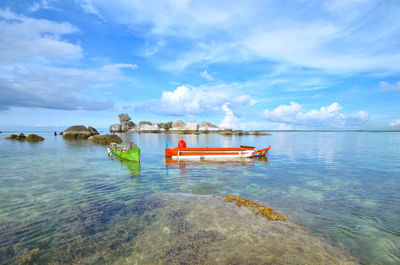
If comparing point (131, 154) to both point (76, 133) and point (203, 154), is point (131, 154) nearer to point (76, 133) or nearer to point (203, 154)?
point (203, 154)

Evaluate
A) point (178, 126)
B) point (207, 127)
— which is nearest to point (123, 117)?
point (178, 126)

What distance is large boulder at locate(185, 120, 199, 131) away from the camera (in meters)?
146

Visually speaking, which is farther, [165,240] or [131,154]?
[131,154]

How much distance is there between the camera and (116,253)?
6320 millimetres

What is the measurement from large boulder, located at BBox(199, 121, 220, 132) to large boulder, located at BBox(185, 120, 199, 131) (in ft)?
13.0

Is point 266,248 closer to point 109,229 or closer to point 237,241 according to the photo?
point 237,241

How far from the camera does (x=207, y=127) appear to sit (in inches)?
5901

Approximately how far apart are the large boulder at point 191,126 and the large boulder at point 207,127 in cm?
396

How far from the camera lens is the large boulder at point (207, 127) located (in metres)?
148

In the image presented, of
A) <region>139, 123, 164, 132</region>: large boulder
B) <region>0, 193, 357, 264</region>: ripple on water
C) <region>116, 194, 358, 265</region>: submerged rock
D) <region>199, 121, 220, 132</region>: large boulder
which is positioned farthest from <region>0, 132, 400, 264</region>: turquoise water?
<region>139, 123, 164, 132</region>: large boulder

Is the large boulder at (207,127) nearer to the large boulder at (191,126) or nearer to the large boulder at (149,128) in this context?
the large boulder at (191,126)

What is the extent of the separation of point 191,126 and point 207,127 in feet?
Result: 41.4

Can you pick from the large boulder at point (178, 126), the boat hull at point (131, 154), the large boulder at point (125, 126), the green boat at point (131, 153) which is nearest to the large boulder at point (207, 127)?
the large boulder at point (178, 126)

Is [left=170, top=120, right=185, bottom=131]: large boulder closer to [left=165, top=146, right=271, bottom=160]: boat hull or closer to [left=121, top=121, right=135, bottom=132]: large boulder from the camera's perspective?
[left=121, top=121, right=135, bottom=132]: large boulder
